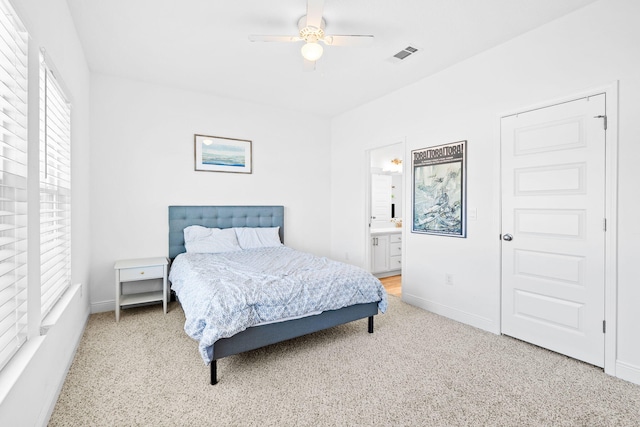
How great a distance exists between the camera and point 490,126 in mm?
3053

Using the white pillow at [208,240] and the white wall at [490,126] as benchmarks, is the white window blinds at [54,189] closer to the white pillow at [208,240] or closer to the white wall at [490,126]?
the white pillow at [208,240]

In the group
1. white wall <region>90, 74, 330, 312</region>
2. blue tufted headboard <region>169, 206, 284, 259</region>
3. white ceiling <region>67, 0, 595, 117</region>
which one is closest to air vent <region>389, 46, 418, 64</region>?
white ceiling <region>67, 0, 595, 117</region>

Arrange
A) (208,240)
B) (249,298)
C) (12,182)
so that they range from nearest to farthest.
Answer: (12,182)
(249,298)
(208,240)

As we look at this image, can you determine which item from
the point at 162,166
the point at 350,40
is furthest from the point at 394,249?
the point at 162,166

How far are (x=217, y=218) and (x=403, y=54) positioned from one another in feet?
9.94

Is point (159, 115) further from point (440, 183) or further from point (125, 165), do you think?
point (440, 183)

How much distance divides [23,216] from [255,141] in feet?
11.0

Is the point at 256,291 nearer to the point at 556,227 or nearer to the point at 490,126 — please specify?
the point at 556,227

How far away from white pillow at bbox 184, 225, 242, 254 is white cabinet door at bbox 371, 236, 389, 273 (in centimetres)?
218

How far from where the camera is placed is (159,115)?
3.93 metres

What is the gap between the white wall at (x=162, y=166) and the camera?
362 cm

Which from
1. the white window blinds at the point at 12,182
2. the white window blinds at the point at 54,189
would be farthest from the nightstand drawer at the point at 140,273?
the white window blinds at the point at 12,182

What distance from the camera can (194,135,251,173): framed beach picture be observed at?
4184mm

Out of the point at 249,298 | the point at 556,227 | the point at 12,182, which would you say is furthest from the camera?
the point at 556,227
